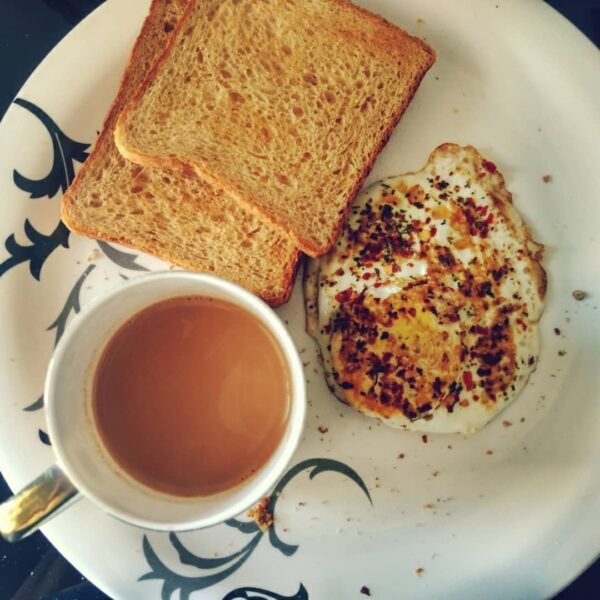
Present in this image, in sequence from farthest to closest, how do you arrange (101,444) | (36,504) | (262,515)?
(262,515) < (101,444) < (36,504)

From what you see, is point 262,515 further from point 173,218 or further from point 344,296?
point 173,218

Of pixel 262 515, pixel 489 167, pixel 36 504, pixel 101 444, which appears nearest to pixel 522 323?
pixel 489 167

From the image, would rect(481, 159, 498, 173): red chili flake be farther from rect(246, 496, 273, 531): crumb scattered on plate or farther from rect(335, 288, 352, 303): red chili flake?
rect(246, 496, 273, 531): crumb scattered on plate

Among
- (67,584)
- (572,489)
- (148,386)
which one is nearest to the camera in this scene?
A: (148,386)

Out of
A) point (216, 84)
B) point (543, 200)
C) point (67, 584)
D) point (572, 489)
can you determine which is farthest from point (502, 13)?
point (67, 584)

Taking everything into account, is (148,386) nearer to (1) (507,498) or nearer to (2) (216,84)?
(2) (216,84)

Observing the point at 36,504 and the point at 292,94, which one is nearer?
the point at 36,504

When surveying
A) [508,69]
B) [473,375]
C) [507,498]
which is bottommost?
[507,498]

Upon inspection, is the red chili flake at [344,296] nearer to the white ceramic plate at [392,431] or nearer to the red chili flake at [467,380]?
the white ceramic plate at [392,431]
